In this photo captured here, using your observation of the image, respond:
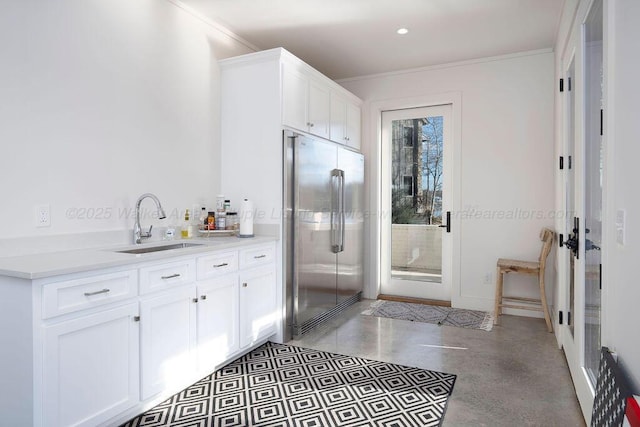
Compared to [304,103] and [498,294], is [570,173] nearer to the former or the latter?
[498,294]

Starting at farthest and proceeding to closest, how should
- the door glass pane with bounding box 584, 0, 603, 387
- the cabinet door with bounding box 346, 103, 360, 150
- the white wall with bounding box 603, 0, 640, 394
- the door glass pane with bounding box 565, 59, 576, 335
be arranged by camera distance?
the cabinet door with bounding box 346, 103, 360, 150
the door glass pane with bounding box 565, 59, 576, 335
the door glass pane with bounding box 584, 0, 603, 387
the white wall with bounding box 603, 0, 640, 394

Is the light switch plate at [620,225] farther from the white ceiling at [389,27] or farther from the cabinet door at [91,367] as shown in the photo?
the white ceiling at [389,27]

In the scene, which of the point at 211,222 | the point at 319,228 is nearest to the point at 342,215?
the point at 319,228

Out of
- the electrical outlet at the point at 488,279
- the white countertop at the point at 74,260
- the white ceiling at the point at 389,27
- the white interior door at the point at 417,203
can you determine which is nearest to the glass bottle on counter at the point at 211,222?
the white countertop at the point at 74,260

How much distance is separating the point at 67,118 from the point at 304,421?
2161 millimetres

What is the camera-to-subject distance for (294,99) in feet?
11.3

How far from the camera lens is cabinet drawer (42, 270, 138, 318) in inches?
Answer: 67.7

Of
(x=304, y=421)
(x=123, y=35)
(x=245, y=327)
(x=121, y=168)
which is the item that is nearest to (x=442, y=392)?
(x=304, y=421)

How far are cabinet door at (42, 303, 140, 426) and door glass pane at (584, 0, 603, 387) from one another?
7.58 ft

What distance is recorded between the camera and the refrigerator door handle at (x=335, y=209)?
3.92 meters

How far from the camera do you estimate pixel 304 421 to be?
2.16 meters

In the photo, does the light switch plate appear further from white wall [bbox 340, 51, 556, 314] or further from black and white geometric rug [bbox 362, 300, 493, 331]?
white wall [bbox 340, 51, 556, 314]

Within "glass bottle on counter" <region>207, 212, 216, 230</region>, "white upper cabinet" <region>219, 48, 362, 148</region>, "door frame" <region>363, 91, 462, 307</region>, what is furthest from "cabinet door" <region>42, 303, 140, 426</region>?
"door frame" <region>363, 91, 462, 307</region>

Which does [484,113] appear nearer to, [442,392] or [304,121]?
[304,121]
